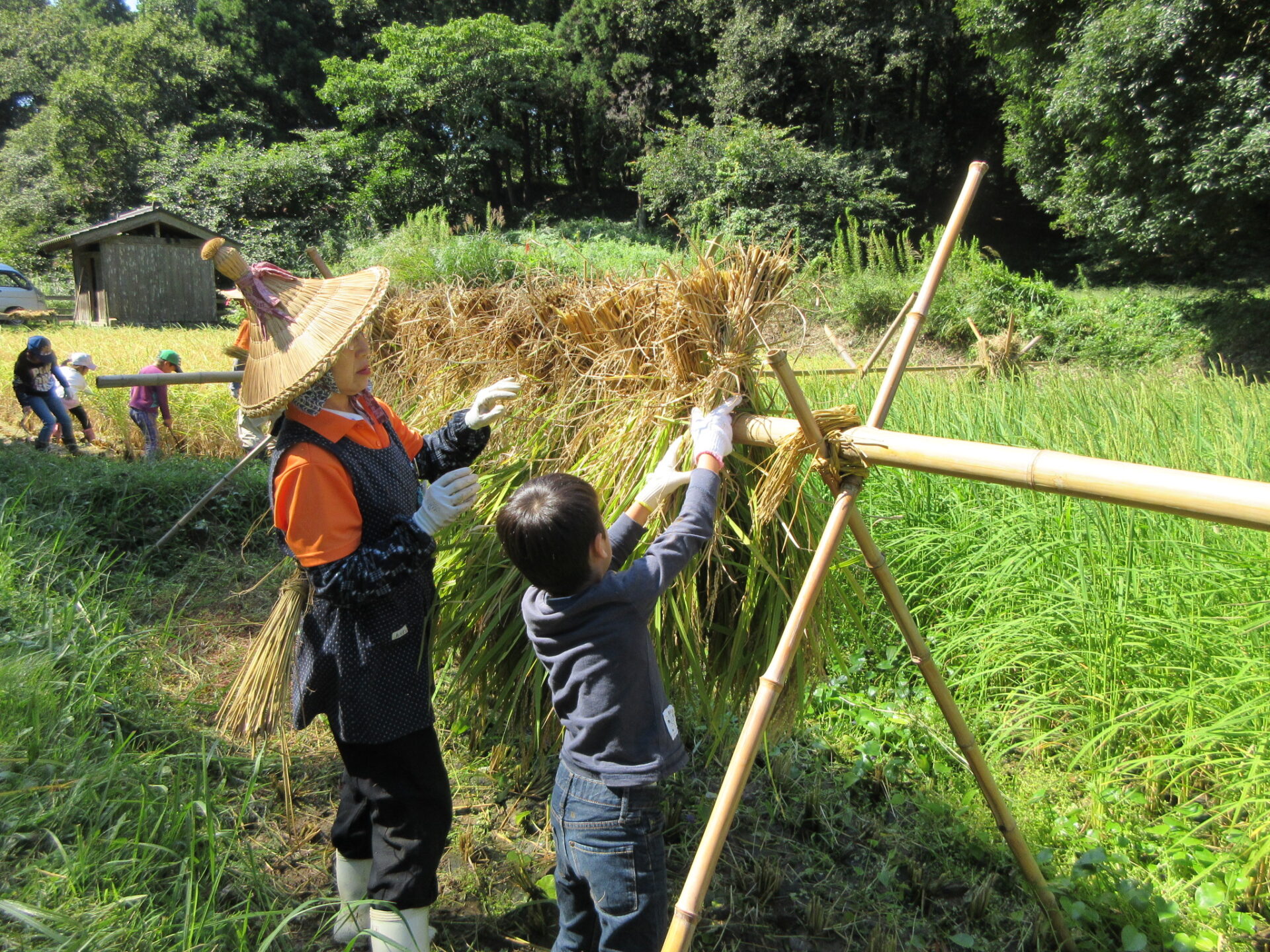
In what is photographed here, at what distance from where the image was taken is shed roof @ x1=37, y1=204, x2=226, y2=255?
17.8 metres

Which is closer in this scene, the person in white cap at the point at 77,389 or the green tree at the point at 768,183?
the person in white cap at the point at 77,389

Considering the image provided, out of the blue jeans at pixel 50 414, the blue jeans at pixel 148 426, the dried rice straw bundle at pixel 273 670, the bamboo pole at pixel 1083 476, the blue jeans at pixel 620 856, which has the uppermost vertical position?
the bamboo pole at pixel 1083 476

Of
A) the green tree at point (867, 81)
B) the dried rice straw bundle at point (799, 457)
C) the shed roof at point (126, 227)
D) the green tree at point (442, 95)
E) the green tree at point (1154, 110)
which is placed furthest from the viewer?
the green tree at point (442, 95)

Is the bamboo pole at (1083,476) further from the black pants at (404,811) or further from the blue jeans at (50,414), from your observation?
the blue jeans at (50,414)

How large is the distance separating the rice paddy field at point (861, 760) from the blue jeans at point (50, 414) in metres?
4.25

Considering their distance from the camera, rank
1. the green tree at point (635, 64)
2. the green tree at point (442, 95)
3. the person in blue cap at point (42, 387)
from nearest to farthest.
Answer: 1. the person in blue cap at point (42, 387)
2. the green tree at point (635, 64)
3. the green tree at point (442, 95)

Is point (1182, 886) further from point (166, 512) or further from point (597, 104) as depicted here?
point (597, 104)

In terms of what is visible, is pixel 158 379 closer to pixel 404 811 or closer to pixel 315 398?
pixel 315 398

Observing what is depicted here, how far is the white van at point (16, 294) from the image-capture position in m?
17.8

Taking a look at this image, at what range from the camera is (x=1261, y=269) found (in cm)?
1358

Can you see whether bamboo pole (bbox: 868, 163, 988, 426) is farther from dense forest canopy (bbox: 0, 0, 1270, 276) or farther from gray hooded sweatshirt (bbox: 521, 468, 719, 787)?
dense forest canopy (bbox: 0, 0, 1270, 276)

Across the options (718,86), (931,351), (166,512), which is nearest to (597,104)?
(718,86)

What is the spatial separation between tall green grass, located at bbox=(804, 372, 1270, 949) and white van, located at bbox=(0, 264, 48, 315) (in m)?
20.8

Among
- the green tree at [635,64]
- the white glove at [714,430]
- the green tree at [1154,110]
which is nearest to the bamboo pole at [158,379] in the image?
the white glove at [714,430]
